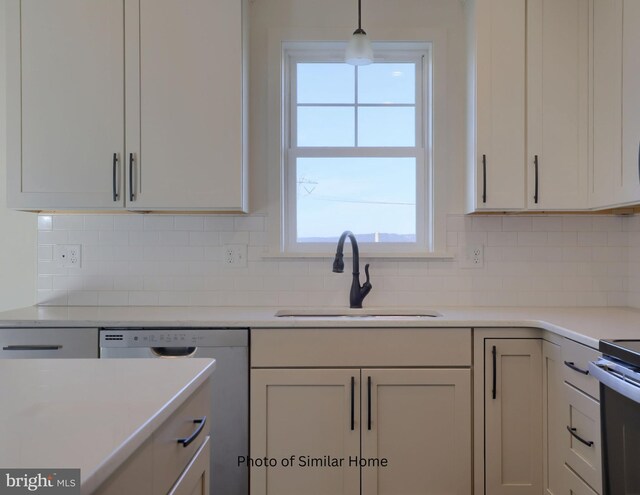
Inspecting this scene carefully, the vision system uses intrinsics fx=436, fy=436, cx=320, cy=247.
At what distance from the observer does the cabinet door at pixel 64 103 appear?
2.04 meters

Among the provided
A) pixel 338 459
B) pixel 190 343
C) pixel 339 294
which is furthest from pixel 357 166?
pixel 338 459

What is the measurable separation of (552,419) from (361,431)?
2.55 feet

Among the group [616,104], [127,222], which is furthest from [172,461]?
[616,104]

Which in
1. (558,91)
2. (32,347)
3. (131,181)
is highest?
(558,91)

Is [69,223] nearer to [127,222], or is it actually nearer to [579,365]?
[127,222]

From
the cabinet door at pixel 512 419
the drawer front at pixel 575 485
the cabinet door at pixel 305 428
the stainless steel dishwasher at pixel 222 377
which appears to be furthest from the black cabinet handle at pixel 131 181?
the drawer front at pixel 575 485

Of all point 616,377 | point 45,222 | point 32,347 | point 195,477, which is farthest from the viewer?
point 45,222

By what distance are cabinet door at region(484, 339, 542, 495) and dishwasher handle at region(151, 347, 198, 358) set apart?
4.21 ft

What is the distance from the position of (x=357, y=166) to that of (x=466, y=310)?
98 centimetres

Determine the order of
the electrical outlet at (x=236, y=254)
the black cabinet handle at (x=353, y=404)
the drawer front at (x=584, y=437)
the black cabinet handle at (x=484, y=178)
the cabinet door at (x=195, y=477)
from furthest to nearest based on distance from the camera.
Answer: the electrical outlet at (x=236, y=254) < the black cabinet handle at (x=484, y=178) < the black cabinet handle at (x=353, y=404) < the drawer front at (x=584, y=437) < the cabinet door at (x=195, y=477)

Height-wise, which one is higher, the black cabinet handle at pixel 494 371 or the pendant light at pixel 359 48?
the pendant light at pixel 359 48

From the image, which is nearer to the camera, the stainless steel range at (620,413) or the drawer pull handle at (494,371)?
the stainless steel range at (620,413)

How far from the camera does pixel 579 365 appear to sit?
1.55 metres

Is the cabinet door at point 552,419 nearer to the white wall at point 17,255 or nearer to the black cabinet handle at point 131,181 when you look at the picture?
the black cabinet handle at point 131,181
